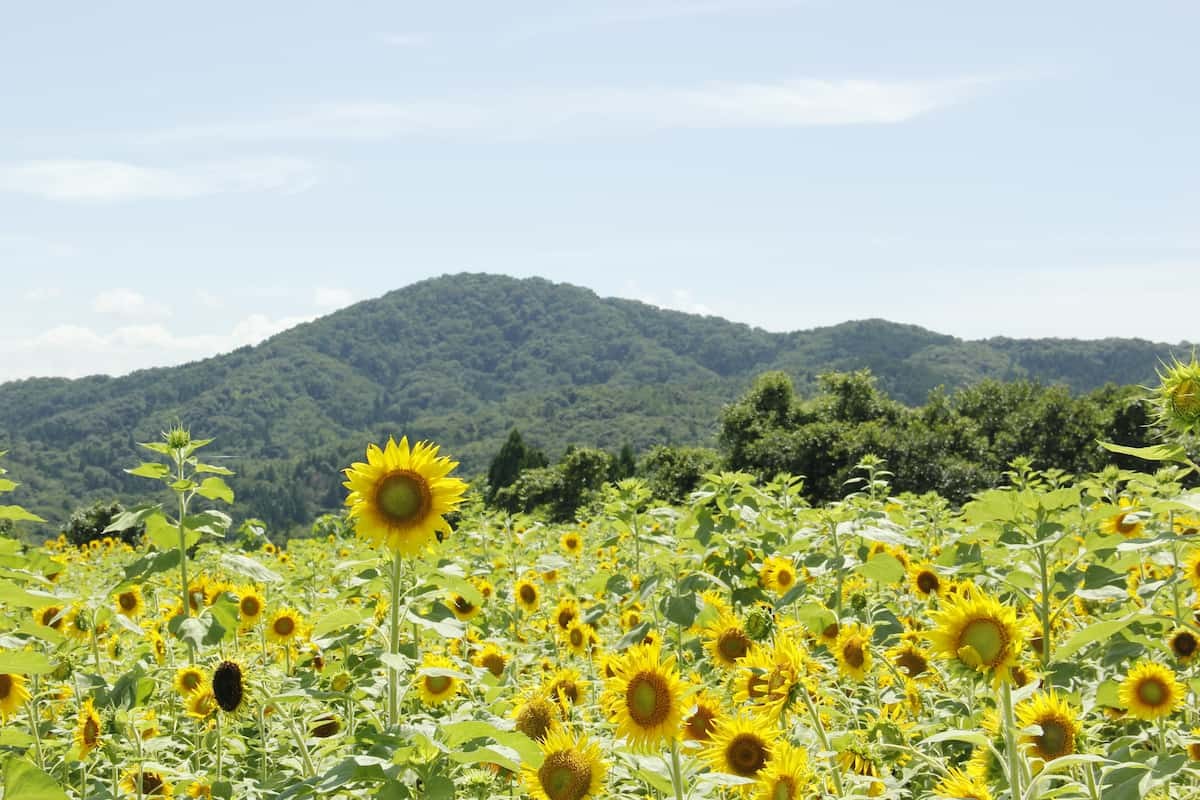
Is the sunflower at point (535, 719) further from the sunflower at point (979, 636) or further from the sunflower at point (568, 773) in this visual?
the sunflower at point (979, 636)

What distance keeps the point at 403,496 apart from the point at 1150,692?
2.73 meters

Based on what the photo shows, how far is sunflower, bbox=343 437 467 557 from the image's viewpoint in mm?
3193

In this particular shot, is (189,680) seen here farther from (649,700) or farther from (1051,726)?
(1051,726)

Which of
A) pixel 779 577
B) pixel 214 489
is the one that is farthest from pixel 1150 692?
pixel 214 489

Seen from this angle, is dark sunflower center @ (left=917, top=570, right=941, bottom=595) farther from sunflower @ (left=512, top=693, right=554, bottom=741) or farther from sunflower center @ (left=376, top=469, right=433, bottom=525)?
sunflower center @ (left=376, top=469, right=433, bottom=525)

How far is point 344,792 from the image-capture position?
2902mm

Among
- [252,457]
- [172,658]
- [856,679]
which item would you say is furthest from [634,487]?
[252,457]

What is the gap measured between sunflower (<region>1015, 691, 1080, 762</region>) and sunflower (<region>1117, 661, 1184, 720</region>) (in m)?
0.54

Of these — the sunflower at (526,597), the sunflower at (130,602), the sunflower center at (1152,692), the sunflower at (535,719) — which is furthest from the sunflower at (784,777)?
the sunflower at (130,602)

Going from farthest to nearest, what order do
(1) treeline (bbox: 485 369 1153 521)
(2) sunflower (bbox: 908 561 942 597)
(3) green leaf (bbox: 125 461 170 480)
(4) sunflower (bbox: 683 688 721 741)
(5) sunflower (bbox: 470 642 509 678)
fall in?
(1) treeline (bbox: 485 369 1153 521)
(2) sunflower (bbox: 908 561 942 597)
(5) sunflower (bbox: 470 642 509 678)
(3) green leaf (bbox: 125 461 170 480)
(4) sunflower (bbox: 683 688 721 741)

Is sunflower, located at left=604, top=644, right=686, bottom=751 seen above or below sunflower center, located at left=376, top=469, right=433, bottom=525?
below

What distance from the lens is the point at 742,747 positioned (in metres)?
2.88

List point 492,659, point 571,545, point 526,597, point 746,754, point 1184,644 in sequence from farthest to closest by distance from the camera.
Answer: point 571,545
point 526,597
point 492,659
point 1184,644
point 746,754

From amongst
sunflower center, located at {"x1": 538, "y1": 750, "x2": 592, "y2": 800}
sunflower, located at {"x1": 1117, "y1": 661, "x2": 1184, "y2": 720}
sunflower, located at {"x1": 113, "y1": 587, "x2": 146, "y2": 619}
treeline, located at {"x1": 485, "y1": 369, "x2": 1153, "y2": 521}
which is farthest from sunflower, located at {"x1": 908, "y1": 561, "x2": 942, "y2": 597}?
treeline, located at {"x1": 485, "y1": 369, "x2": 1153, "y2": 521}
